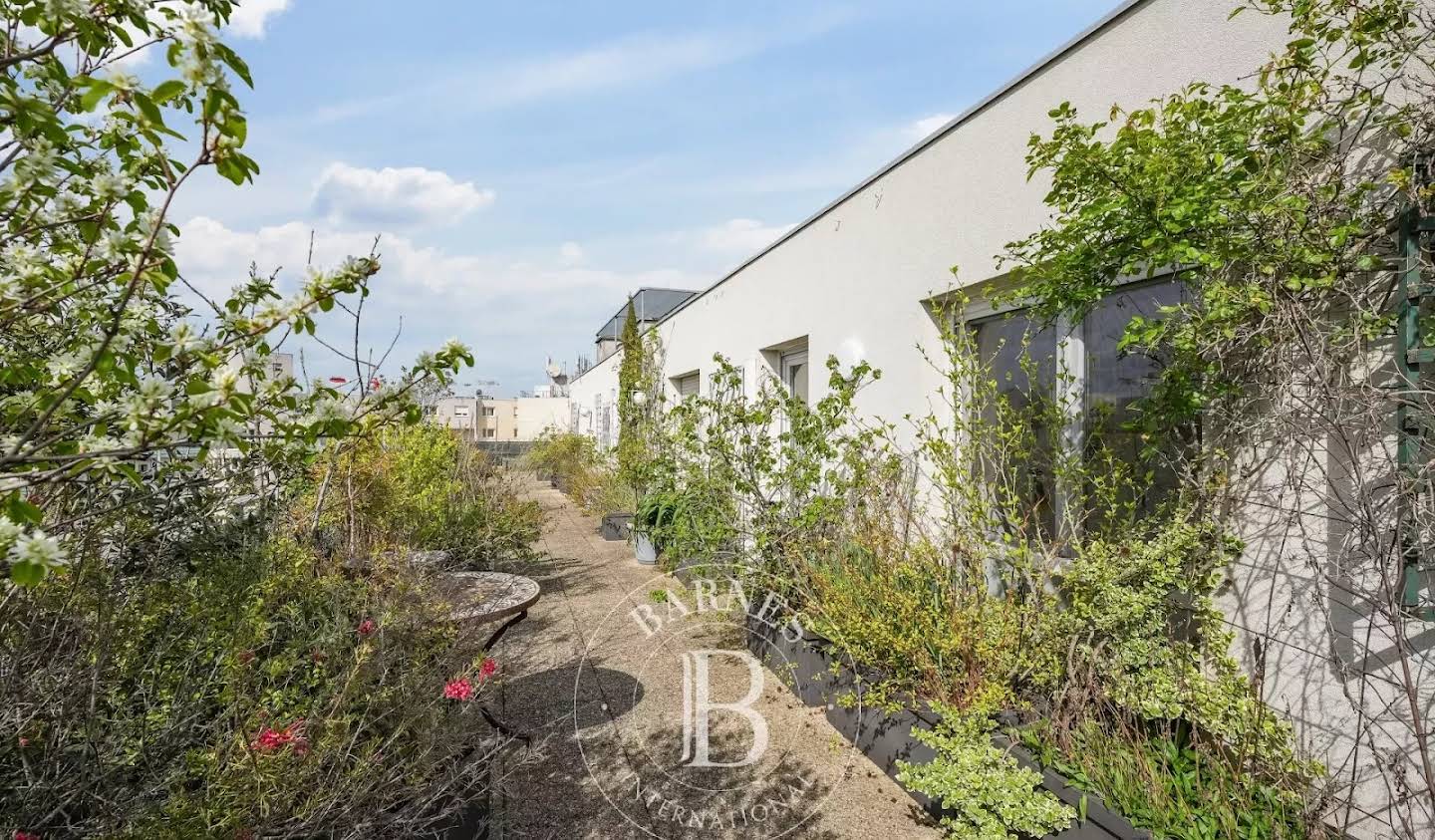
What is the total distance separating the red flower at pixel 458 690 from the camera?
236cm

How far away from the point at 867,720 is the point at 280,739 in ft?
7.55

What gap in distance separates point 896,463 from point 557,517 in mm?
7484

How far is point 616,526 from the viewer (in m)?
8.66

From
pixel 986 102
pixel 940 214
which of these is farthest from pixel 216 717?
pixel 986 102

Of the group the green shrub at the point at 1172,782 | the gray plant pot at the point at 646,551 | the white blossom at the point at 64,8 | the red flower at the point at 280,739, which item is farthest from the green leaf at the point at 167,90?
the gray plant pot at the point at 646,551

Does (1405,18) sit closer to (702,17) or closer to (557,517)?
(702,17)

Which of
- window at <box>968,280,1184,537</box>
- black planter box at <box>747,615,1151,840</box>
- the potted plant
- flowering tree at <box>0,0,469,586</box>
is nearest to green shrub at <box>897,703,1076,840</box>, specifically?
black planter box at <box>747,615,1151,840</box>

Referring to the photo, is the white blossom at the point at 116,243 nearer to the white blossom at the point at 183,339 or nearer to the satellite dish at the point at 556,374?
the white blossom at the point at 183,339

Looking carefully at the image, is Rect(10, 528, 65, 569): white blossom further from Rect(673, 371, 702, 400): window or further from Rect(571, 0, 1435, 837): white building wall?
Rect(673, 371, 702, 400): window

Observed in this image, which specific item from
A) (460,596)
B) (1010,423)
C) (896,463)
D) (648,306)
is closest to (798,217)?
(896,463)

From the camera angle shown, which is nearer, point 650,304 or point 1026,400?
point 1026,400

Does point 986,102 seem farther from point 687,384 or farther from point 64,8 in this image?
point 687,384

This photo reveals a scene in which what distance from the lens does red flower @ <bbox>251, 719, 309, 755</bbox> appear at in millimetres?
1826

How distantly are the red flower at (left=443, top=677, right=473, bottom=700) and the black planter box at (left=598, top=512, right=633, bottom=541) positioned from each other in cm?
596
